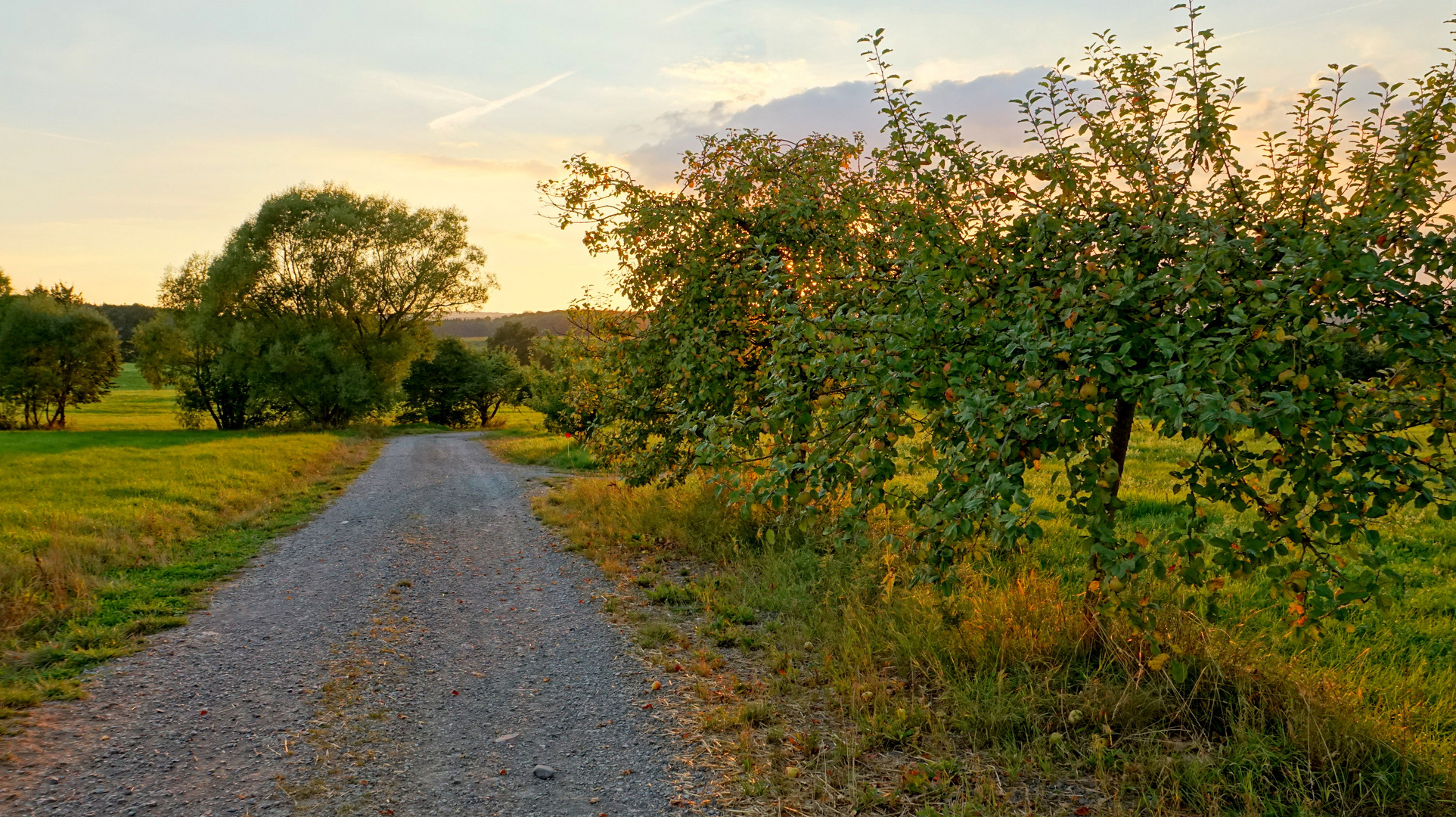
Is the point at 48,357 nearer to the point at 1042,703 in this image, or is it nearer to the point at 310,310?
the point at 310,310

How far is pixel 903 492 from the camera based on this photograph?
4.88 meters

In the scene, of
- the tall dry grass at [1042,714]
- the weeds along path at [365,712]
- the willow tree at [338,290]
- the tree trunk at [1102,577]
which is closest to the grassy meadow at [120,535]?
the weeds along path at [365,712]

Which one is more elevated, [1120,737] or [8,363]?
[8,363]

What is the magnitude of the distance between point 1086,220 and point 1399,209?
59.2 inches

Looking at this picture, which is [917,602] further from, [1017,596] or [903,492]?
[903,492]

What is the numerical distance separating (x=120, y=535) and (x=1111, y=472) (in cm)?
1320

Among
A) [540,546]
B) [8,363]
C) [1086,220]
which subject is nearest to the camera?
[1086,220]

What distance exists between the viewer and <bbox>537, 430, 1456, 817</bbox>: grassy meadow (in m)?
4.25

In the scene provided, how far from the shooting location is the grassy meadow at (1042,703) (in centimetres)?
425

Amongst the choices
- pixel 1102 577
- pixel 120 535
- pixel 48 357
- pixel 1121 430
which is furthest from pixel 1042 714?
Answer: pixel 48 357

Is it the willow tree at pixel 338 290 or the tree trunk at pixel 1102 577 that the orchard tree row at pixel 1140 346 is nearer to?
the tree trunk at pixel 1102 577

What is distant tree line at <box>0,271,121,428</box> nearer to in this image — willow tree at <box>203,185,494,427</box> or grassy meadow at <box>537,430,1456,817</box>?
willow tree at <box>203,185,494,427</box>

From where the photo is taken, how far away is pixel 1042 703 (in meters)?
5.20

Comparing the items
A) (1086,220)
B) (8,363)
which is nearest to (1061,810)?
(1086,220)
